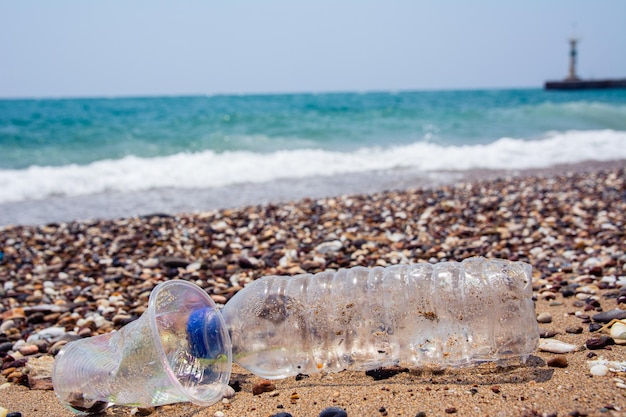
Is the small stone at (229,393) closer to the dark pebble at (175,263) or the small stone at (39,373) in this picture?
the small stone at (39,373)

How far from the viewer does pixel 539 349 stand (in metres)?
2.73

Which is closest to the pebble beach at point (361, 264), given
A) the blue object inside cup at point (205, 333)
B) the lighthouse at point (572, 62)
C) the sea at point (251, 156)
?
the blue object inside cup at point (205, 333)

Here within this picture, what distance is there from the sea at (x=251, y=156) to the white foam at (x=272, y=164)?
0.9 inches

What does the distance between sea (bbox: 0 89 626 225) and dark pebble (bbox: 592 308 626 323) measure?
555 cm

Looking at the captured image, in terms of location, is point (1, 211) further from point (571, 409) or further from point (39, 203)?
point (571, 409)

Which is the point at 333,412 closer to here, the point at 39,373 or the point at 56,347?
the point at 39,373

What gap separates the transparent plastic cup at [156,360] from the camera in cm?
236

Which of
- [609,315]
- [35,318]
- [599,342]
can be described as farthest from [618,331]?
[35,318]

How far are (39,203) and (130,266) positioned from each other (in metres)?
4.82

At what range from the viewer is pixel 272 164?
1180 centimetres

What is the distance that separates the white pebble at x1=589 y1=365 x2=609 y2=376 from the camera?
7.73 feet

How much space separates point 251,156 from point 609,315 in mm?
10370

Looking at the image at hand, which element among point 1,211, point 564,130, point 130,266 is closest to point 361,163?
point 1,211

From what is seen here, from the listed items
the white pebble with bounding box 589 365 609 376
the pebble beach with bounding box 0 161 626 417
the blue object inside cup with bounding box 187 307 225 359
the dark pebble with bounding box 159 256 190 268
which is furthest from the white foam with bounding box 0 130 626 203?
the white pebble with bounding box 589 365 609 376
